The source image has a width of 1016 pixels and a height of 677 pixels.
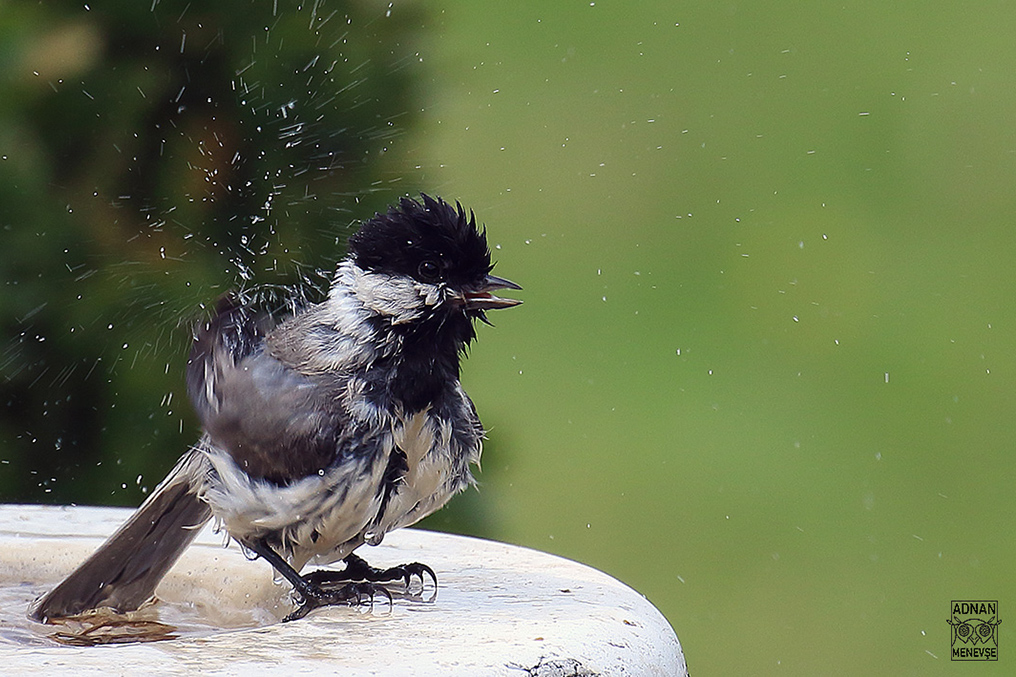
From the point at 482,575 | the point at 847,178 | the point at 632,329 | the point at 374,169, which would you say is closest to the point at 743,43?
the point at 847,178

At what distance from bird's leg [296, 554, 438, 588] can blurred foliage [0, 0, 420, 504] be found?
969 millimetres

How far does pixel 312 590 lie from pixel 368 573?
8.8 inches

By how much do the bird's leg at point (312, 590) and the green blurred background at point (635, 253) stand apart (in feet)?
3.38

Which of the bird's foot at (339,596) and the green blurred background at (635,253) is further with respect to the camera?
the green blurred background at (635,253)

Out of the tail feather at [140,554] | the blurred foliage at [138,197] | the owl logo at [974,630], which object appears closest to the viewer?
the tail feather at [140,554]

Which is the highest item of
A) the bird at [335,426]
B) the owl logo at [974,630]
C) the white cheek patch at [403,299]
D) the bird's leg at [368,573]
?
the white cheek patch at [403,299]

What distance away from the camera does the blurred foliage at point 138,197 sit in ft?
11.2

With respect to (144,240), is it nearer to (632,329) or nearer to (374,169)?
(374,169)

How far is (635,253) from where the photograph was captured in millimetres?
9555

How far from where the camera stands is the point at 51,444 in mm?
3514

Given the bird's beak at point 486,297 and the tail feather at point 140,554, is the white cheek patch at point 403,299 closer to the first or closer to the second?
the bird's beak at point 486,297

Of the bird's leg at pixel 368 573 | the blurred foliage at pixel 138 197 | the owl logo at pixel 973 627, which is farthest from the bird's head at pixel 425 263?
the owl logo at pixel 973 627

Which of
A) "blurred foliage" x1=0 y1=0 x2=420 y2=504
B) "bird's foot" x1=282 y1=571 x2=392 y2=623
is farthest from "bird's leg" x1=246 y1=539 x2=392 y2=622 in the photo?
"blurred foliage" x1=0 y1=0 x2=420 y2=504

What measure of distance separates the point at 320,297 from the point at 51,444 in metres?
0.85
